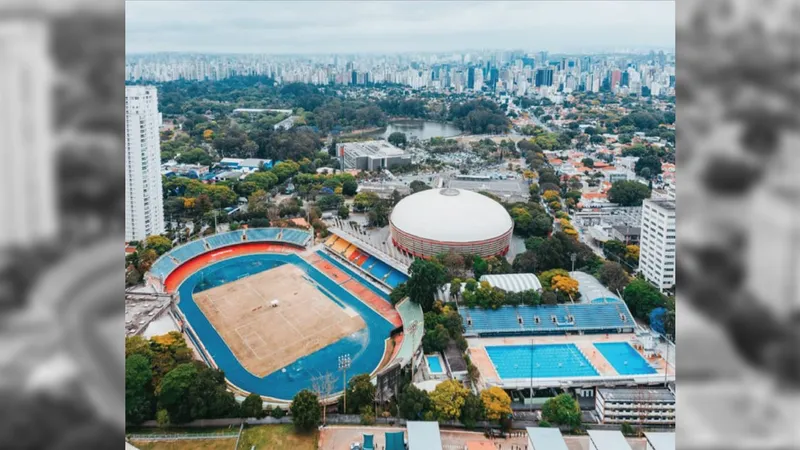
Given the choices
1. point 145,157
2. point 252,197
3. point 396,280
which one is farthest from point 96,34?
point 252,197

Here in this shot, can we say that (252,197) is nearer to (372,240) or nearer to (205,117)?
(372,240)

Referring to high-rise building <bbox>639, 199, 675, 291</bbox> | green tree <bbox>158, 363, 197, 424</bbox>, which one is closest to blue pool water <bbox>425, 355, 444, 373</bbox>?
green tree <bbox>158, 363, 197, 424</bbox>

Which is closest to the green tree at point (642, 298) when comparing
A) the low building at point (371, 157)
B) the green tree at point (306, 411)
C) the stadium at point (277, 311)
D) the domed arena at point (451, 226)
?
the domed arena at point (451, 226)

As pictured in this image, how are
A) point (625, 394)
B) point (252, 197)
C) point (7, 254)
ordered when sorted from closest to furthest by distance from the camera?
point (7, 254) < point (625, 394) < point (252, 197)

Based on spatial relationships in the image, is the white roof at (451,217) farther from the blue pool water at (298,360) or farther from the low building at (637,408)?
the low building at (637,408)

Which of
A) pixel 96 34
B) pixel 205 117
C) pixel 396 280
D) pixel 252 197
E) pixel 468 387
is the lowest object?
pixel 468 387

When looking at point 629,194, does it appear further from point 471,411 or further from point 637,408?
point 471,411
